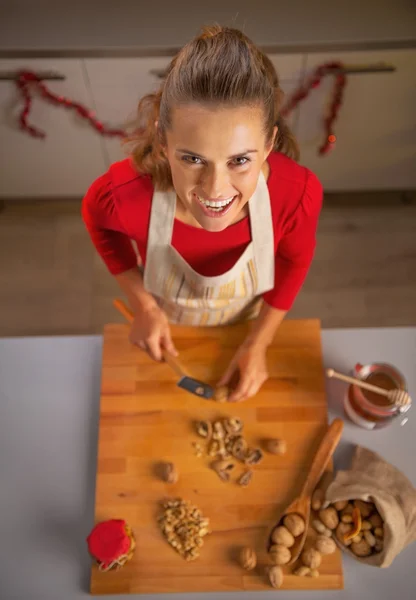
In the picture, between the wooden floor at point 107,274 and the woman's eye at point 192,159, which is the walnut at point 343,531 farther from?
the wooden floor at point 107,274

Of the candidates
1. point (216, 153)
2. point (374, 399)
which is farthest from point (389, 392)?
point (216, 153)

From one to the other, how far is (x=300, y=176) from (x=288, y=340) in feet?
0.99

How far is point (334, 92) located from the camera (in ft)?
4.83

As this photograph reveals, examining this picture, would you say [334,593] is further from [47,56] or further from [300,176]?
[47,56]

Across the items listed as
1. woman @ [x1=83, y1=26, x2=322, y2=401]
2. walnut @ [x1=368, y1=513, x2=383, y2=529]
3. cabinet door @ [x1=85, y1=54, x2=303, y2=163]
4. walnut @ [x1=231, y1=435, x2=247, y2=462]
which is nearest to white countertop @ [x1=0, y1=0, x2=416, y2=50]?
cabinet door @ [x1=85, y1=54, x2=303, y2=163]

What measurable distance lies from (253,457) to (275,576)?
175mm

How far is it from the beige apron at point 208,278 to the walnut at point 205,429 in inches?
7.7

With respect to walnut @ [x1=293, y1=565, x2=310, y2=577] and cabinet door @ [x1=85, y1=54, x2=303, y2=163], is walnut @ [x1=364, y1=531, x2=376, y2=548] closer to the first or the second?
walnut @ [x1=293, y1=565, x2=310, y2=577]

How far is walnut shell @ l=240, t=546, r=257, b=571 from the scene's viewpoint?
833 mm

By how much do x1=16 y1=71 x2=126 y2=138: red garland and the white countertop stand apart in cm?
9

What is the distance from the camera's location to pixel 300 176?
849mm

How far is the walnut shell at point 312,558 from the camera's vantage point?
0.83m

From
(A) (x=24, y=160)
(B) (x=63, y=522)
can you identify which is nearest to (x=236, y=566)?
(B) (x=63, y=522)

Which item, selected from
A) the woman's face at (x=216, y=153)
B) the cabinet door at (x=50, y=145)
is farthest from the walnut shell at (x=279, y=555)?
the cabinet door at (x=50, y=145)
